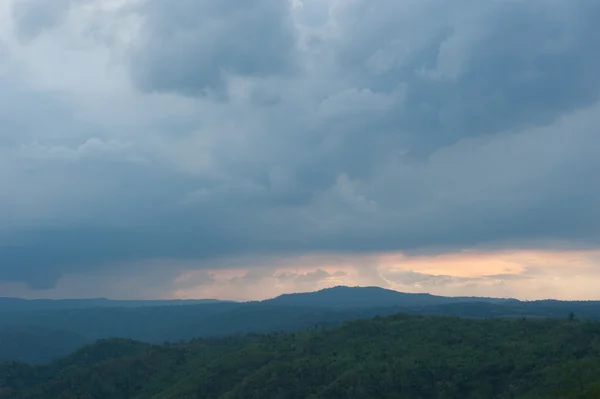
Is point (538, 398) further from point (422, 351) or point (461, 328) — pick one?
point (461, 328)

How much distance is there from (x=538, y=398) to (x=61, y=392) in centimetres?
7007

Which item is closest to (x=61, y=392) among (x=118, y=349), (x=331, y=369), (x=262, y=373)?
(x=118, y=349)

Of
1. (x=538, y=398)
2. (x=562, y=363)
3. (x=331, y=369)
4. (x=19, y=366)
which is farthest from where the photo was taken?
(x=19, y=366)

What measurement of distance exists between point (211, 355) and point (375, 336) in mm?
27947

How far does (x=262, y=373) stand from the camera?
72875 mm

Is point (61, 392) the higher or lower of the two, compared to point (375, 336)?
lower

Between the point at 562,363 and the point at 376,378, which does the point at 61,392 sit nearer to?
the point at 376,378

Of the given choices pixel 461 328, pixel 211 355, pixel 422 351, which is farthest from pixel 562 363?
pixel 211 355

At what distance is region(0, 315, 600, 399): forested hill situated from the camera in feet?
196

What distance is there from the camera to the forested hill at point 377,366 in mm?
59719

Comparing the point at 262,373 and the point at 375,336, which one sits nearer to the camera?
the point at 262,373

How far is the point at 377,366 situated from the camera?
69312mm

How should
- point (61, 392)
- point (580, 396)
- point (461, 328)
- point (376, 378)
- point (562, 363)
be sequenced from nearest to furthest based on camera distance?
point (580, 396) → point (562, 363) → point (376, 378) → point (461, 328) → point (61, 392)

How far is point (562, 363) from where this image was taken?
58.9 m
